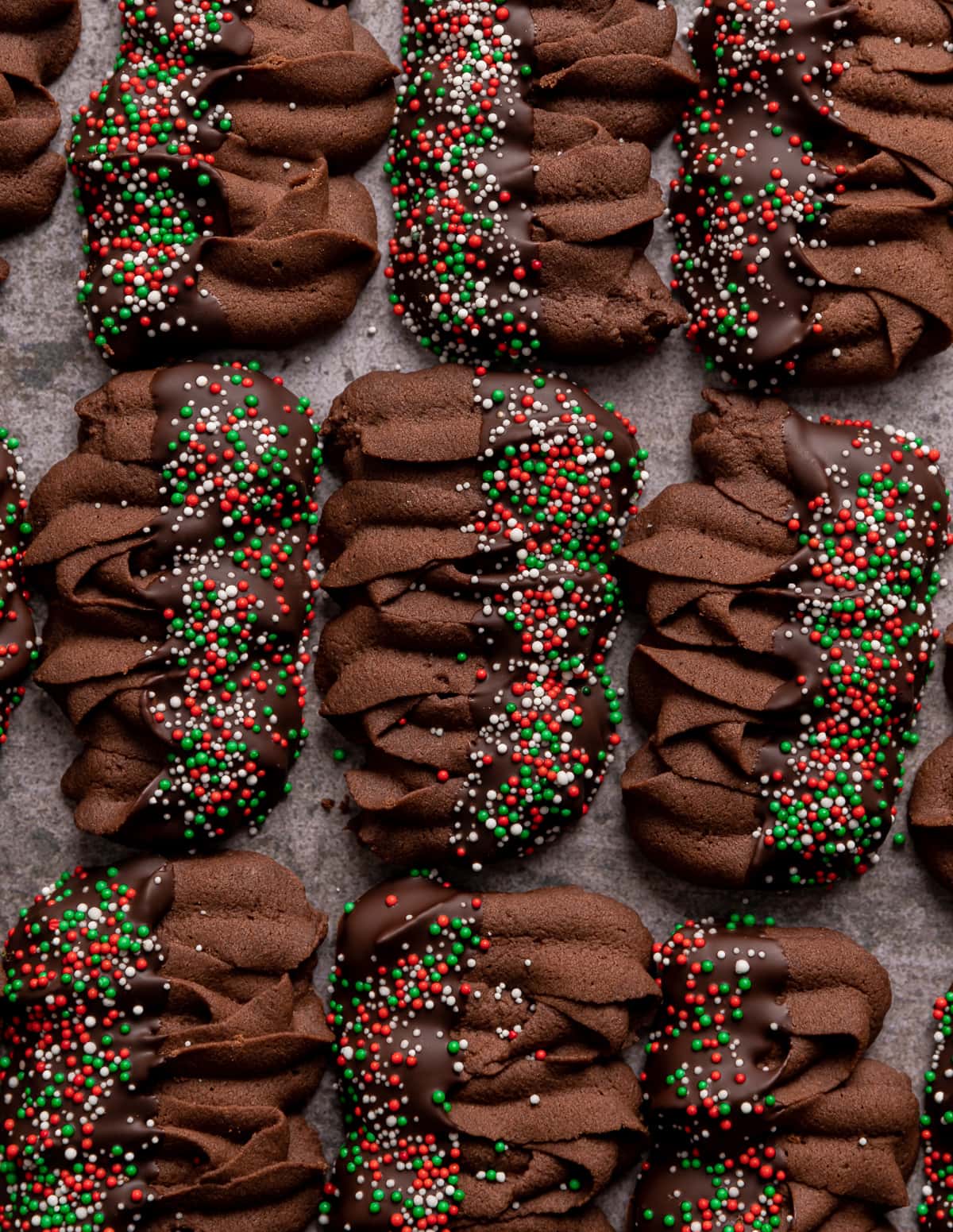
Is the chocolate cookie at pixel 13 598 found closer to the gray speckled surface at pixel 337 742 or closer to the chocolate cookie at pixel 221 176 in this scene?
the gray speckled surface at pixel 337 742

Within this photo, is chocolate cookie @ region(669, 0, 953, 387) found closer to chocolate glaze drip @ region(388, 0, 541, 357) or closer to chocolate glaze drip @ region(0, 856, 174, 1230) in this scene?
chocolate glaze drip @ region(388, 0, 541, 357)

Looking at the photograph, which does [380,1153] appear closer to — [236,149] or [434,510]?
[434,510]

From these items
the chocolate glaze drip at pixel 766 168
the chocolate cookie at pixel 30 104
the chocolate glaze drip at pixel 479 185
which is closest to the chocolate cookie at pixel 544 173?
the chocolate glaze drip at pixel 479 185

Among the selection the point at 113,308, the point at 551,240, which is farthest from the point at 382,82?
the point at 113,308

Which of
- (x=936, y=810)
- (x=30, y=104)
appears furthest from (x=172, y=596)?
(x=936, y=810)

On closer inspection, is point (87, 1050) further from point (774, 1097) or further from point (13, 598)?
point (774, 1097)
